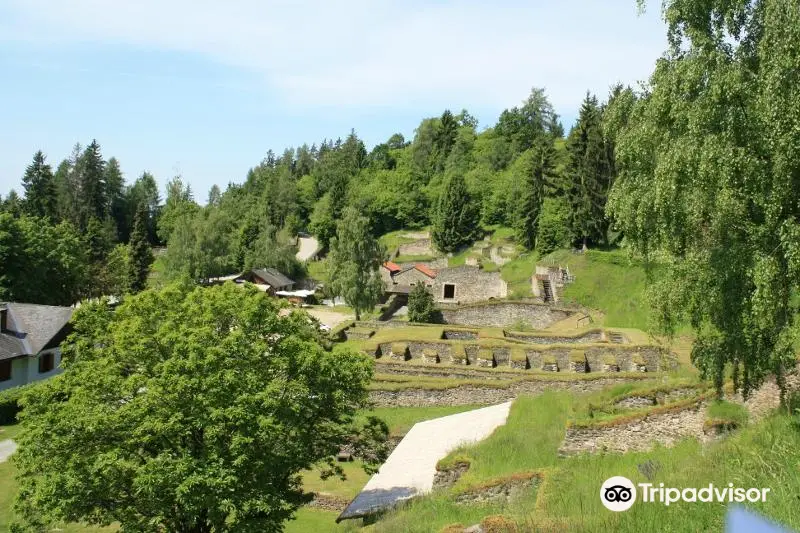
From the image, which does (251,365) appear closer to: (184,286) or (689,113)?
(184,286)

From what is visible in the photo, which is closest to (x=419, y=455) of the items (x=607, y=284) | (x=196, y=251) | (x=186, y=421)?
(x=186, y=421)

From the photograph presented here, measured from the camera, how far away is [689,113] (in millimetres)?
11281

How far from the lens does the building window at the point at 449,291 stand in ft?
177

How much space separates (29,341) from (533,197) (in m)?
A: 44.0

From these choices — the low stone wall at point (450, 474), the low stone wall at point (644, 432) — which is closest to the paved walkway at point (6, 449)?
the low stone wall at point (450, 474)

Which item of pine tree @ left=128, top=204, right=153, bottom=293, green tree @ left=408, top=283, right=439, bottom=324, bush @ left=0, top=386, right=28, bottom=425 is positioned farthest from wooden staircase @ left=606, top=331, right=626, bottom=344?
pine tree @ left=128, top=204, right=153, bottom=293

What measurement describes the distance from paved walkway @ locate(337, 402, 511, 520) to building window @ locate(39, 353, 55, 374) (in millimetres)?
23119

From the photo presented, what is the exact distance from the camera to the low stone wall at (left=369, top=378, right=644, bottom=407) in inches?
1050

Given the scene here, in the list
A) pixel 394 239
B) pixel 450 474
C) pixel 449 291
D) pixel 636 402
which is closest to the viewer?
pixel 450 474

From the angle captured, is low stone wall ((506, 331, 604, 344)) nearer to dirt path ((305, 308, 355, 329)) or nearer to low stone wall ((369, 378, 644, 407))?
low stone wall ((369, 378, 644, 407))

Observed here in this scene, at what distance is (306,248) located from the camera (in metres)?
87.4

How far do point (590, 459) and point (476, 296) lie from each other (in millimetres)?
39261

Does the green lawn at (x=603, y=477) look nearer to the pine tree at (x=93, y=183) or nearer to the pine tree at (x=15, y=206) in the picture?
the pine tree at (x=15, y=206)

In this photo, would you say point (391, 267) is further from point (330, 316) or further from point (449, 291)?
point (330, 316)
